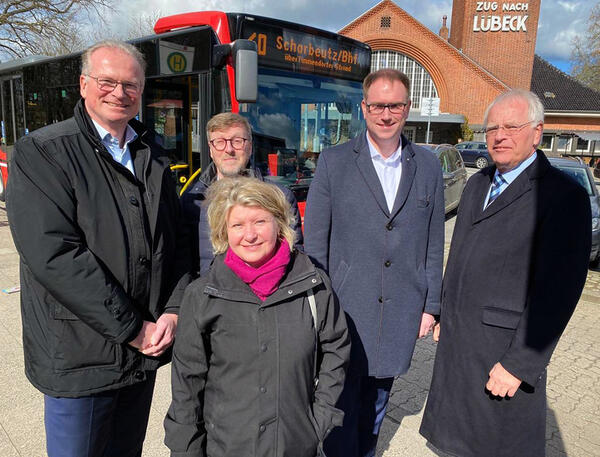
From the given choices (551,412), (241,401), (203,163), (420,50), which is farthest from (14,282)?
(420,50)

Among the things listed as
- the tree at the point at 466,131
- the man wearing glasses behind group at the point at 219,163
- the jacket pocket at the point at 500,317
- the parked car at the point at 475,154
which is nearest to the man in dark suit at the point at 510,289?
the jacket pocket at the point at 500,317

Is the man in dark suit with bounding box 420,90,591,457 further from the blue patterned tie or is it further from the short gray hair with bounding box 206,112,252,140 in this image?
the short gray hair with bounding box 206,112,252,140

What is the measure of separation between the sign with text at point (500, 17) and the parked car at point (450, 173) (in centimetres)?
3319

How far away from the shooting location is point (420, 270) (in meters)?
2.39

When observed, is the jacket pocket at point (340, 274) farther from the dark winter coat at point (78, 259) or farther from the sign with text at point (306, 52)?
the sign with text at point (306, 52)

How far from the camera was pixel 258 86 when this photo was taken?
16.3ft

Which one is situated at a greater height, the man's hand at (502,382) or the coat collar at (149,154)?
the coat collar at (149,154)

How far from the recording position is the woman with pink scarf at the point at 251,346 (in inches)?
68.2

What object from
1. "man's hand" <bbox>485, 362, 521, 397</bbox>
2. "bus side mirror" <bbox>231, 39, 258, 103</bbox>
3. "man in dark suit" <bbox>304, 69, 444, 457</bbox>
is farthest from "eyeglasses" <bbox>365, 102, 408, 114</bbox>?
"bus side mirror" <bbox>231, 39, 258, 103</bbox>

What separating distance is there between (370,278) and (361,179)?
513 millimetres

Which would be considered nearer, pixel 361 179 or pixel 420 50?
pixel 361 179

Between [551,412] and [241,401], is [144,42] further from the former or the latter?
[551,412]

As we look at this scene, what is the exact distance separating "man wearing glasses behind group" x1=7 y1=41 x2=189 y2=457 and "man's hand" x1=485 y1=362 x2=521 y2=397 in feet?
4.80

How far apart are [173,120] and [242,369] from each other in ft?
14.5
